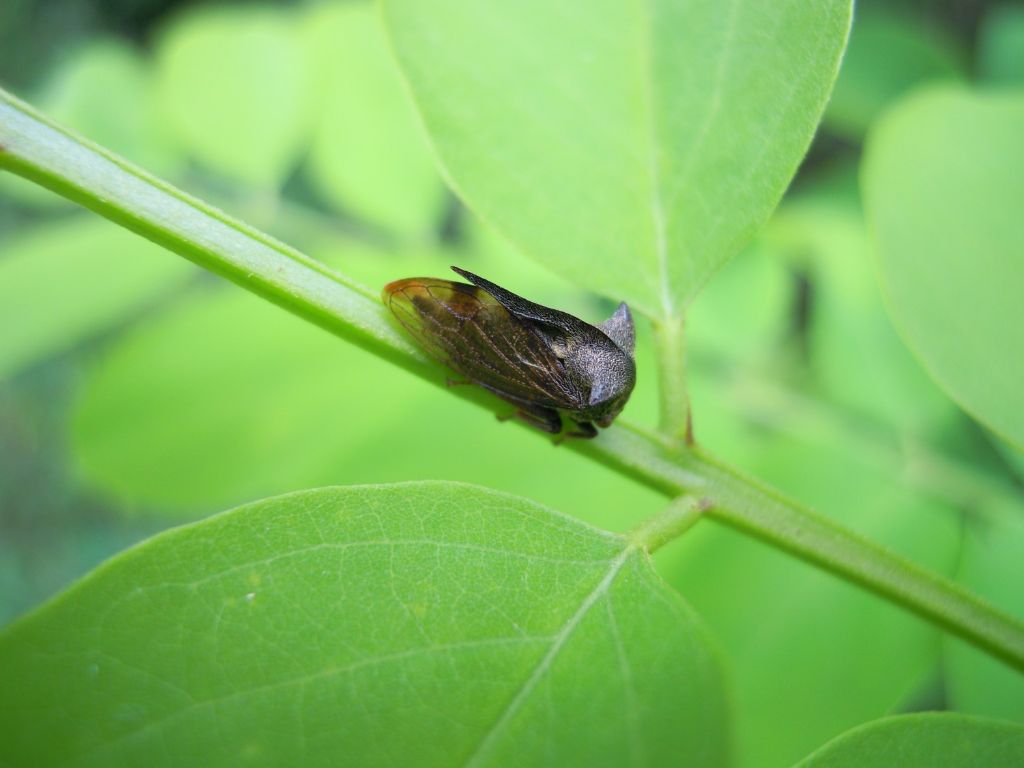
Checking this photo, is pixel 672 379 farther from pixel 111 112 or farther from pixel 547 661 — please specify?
pixel 111 112

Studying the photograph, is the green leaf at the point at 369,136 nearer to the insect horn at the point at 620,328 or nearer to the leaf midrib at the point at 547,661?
the insect horn at the point at 620,328

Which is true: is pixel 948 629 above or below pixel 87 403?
above

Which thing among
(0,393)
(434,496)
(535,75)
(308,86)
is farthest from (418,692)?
(0,393)

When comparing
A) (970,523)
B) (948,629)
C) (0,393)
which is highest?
(948,629)

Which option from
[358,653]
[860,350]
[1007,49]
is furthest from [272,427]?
[1007,49]

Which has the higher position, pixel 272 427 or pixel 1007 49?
pixel 1007 49

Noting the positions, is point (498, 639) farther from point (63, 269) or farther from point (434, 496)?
point (63, 269)

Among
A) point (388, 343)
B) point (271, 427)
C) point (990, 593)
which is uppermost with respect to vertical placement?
point (388, 343)
